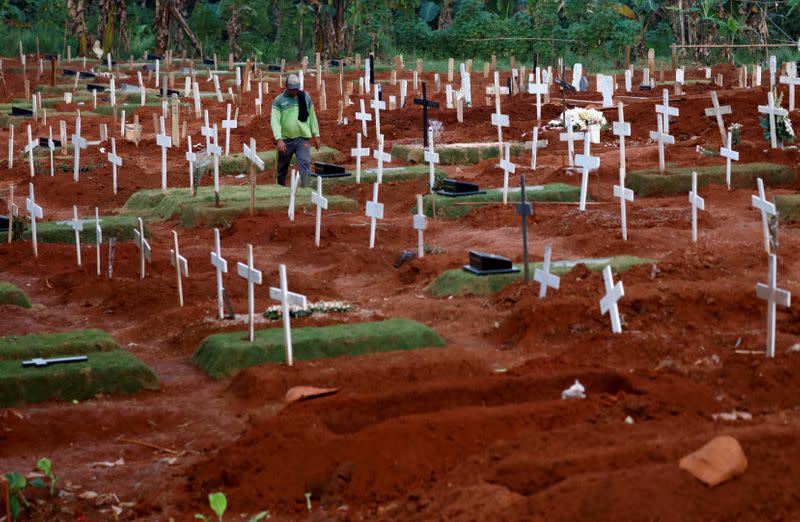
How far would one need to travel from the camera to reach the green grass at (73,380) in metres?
10.0

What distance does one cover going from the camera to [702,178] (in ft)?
65.1

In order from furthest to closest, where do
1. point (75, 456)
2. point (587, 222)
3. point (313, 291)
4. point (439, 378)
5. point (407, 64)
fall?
point (407, 64) → point (587, 222) → point (313, 291) → point (439, 378) → point (75, 456)

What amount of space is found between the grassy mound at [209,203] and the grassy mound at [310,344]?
24.7ft

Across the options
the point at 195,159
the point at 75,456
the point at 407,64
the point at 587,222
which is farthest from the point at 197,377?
the point at 407,64

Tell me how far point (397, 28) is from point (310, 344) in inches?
1613

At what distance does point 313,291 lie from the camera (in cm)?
1377

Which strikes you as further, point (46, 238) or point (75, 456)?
point (46, 238)

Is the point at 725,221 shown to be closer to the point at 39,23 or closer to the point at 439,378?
the point at 439,378

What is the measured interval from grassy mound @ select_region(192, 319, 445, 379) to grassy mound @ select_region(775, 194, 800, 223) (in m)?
7.37

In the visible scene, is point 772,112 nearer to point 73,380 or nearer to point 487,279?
point 487,279

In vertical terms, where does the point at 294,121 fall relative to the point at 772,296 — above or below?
above

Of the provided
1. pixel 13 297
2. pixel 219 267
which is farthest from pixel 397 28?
pixel 219 267

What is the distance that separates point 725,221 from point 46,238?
28.0 ft

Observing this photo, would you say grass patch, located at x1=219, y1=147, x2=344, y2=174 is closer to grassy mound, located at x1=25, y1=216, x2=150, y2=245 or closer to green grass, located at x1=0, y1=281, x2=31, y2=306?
grassy mound, located at x1=25, y1=216, x2=150, y2=245
